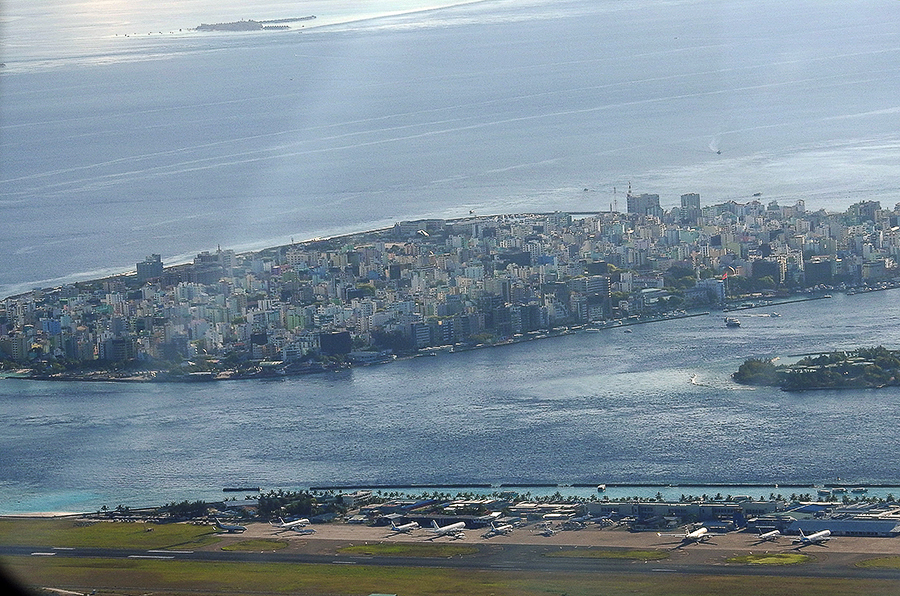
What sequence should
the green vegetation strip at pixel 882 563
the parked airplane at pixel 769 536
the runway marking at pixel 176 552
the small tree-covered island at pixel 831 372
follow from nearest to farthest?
the green vegetation strip at pixel 882 563
the parked airplane at pixel 769 536
the runway marking at pixel 176 552
the small tree-covered island at pixel 831 372

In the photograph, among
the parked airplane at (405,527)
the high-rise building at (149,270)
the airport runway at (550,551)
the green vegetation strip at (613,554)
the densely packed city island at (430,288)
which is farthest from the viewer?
the high-rise building at (149,270)

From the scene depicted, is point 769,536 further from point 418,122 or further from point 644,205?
point 418,122

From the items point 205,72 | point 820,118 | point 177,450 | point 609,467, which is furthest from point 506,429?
point 205,72

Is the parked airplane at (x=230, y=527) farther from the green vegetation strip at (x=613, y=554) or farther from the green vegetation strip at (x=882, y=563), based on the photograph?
the green vegetation strip at (x=882, y=563)

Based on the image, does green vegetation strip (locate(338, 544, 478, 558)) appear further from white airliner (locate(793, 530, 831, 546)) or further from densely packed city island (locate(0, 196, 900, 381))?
densely packed city island (locate(0, 196, 900, 381))

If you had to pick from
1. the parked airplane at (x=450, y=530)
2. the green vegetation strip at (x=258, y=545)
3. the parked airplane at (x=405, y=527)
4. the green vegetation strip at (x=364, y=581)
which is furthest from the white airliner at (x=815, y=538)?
the green vegetation strip at (x=258, y=545)

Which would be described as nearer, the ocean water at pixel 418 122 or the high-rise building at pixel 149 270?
→ the high-rise building at pixel 149 270

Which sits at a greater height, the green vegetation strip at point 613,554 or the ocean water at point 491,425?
the ocean water at point 491,425

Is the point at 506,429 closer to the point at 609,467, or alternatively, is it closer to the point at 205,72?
the point at 609,467
